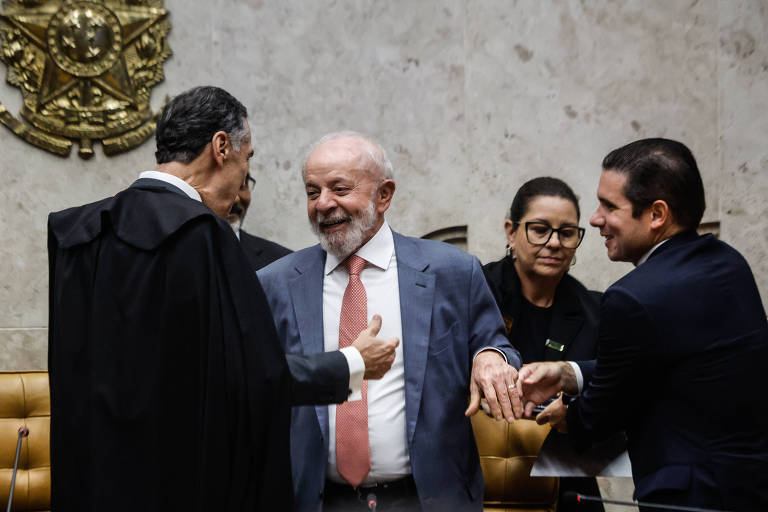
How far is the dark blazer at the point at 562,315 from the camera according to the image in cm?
320

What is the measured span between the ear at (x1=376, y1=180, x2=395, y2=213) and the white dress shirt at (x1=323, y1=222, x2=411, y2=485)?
68mm

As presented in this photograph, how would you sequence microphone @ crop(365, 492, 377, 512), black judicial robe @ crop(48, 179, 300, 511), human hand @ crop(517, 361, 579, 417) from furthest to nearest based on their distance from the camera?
human hand @ crop(517, 361, 579, 417) < microphone @ crop(365, 492, 377, 512) < black judicial robe @ crop(48, 179, 300, 511)

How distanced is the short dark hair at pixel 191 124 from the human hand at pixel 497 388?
1.02 meters

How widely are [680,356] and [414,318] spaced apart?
80cm

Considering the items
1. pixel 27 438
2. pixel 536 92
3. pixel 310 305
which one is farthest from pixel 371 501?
pixel 536 92

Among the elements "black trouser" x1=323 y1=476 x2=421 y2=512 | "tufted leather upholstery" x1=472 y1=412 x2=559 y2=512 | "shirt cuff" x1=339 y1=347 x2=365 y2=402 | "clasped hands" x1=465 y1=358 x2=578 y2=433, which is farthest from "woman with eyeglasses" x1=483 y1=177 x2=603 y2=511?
"shirt cuff" x1=339 y1=347 x2=365 y2=402

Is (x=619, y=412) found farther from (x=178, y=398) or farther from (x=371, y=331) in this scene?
(x=178, y=398)

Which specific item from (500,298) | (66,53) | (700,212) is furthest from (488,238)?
(66,53)

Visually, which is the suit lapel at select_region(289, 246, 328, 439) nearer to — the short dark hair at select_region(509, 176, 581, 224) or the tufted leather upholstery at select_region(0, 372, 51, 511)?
the short dark hair at select_region(509, 176, 581, 224)

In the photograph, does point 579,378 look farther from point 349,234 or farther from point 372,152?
point 372,152

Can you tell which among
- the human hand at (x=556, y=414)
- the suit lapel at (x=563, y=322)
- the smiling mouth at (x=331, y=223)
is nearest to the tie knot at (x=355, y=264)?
the smiling mouth at (x=331, y=223)

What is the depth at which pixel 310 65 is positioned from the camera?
432cm

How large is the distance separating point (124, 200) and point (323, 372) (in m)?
0.70

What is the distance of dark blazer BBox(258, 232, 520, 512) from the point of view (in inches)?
94.3
